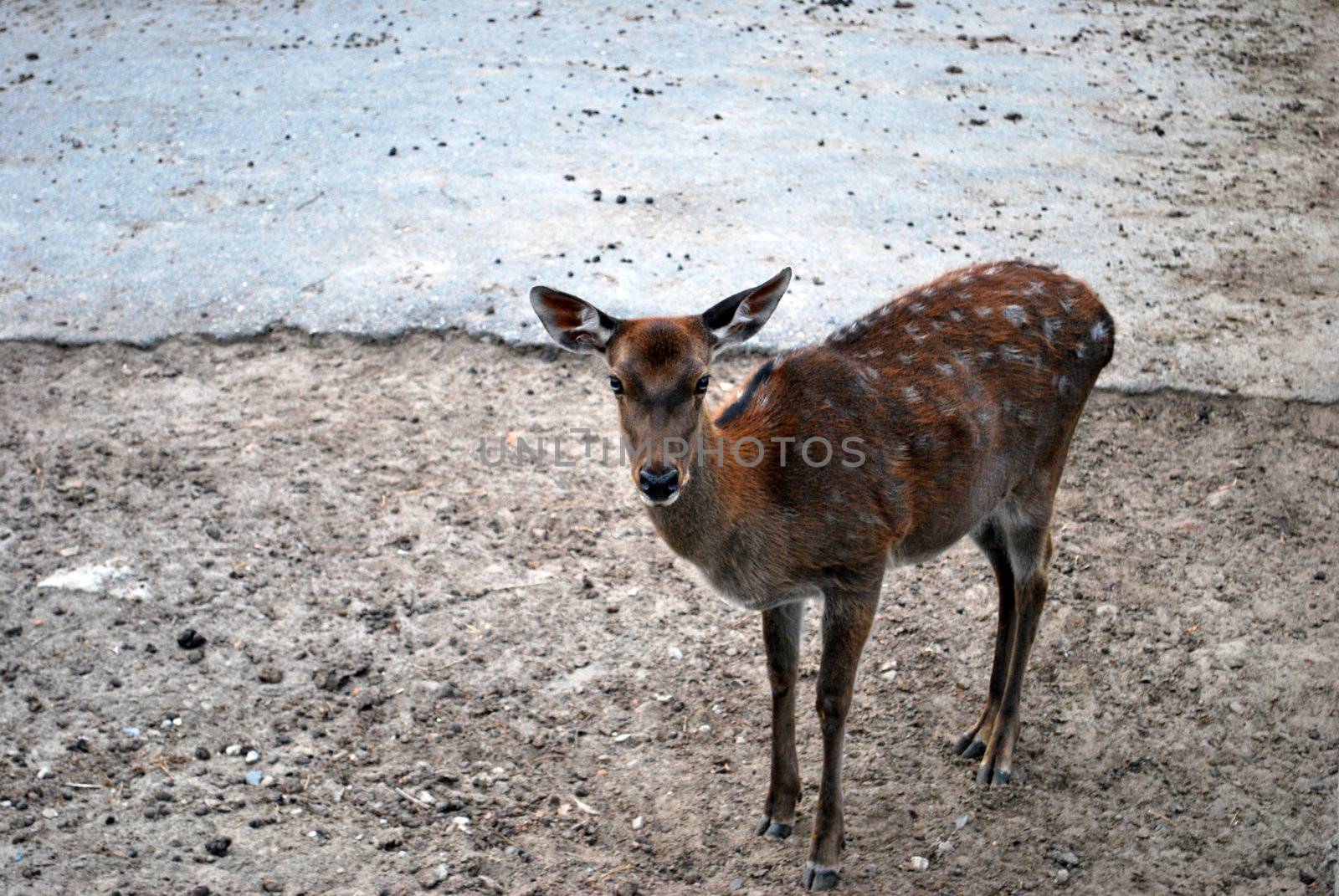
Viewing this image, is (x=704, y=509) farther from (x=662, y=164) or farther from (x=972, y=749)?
(x=662, y=164)

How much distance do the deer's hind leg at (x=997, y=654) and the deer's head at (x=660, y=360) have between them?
135 centimetres

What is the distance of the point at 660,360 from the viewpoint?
4312 millimetres

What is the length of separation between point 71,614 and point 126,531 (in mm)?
590

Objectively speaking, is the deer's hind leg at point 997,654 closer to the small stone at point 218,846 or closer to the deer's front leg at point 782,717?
the deer's front leg at point 782,717

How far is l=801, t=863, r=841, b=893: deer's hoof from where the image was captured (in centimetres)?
449

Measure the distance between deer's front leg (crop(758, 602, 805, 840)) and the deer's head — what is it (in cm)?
80

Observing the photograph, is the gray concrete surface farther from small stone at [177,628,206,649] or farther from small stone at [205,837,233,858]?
small stone at [205,837,233,858]

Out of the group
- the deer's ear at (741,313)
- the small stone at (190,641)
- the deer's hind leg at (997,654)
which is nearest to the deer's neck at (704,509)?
the deer's ear at (741,313)

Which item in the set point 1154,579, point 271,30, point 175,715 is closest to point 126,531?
point 175,715

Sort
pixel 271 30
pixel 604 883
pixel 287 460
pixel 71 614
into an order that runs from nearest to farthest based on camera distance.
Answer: pixel 604 883 < pixel 71 614 < pixel 287 460 < pixel 271 30

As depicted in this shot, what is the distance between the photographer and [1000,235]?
8.14 metres

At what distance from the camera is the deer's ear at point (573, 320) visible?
4484 mm

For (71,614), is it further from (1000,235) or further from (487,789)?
(1000,235)

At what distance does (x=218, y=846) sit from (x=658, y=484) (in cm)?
196
